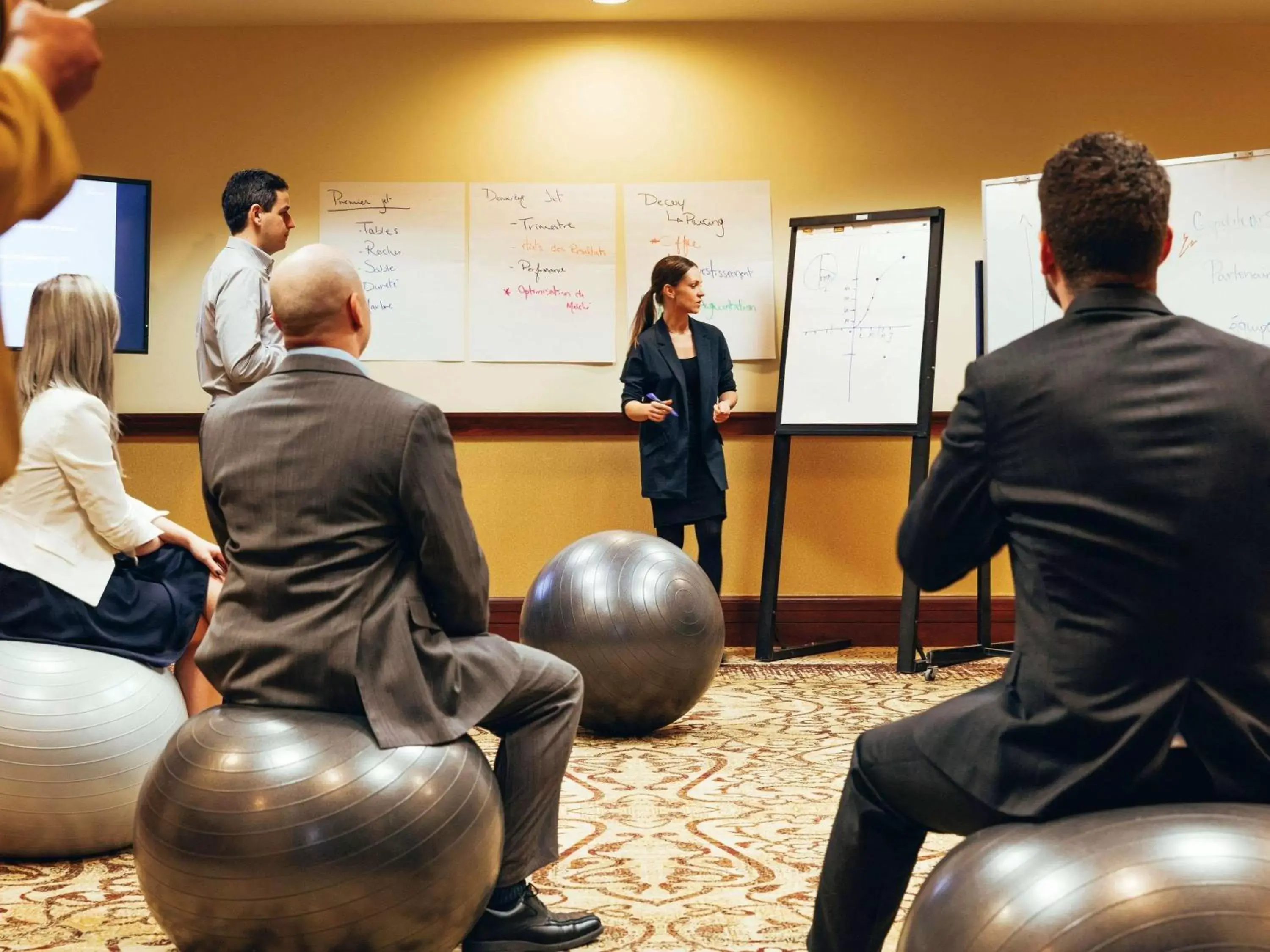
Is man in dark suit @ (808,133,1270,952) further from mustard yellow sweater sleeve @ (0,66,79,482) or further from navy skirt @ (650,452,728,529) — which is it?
navy skirt @ (650,452,728,529)

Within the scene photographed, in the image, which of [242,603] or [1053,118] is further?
[1053,118]

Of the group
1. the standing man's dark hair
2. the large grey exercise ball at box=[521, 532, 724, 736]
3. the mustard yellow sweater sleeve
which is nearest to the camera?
the mustard yellow sweater sleeve

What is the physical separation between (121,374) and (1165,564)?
5375 mm

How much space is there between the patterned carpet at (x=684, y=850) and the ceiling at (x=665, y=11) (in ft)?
10.2

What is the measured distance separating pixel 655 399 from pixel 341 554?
3497 mm

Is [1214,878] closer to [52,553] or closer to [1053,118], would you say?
[52,553]

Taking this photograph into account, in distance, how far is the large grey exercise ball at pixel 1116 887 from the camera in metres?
1.31

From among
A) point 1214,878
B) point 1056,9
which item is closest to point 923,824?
point 1214,878

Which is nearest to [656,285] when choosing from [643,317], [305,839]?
[643,317]

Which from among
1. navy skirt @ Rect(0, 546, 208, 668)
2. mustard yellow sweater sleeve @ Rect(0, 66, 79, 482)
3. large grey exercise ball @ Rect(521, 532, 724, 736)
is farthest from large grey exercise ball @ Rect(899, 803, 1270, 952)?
large grey exercise ball @ Rect(521, 532, 724, 736)

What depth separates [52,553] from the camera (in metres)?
2.89

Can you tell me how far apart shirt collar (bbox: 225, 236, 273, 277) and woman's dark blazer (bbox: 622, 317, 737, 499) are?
169 centimetres

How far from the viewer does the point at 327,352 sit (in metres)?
2.11

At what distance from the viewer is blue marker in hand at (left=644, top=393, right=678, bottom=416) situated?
5.39 m
